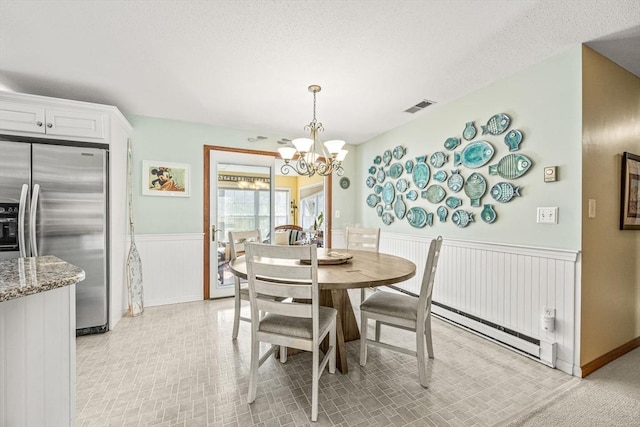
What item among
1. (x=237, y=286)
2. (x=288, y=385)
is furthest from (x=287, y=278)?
(x=237, y=286)

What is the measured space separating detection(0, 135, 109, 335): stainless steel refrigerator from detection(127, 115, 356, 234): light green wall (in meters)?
0.75

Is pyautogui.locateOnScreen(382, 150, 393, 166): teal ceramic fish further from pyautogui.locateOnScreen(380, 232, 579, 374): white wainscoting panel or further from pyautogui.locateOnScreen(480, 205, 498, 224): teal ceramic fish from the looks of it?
pyautogui.locateOnScreen(480, 205, 498, 224): teal ceramic fish

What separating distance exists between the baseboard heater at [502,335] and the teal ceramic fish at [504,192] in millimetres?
1154

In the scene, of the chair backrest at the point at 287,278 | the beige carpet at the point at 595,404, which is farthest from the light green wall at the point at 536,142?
the chair backrest at the point at 287,278

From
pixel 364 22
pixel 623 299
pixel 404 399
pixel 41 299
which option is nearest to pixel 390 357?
pixel 404 399

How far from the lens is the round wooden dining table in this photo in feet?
5.47

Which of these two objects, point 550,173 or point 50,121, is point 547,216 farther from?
point 50,121

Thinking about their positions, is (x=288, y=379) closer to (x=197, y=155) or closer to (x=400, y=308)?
(x=400, y=308)

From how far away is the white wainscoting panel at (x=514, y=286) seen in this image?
205cm

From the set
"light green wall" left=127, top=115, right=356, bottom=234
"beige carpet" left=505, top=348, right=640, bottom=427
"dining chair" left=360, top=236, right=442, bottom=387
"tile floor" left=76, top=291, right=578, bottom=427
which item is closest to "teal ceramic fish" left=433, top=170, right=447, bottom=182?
"dining chair" left=360, top=236, right=442, bottom=387

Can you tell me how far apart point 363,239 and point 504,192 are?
144 cm

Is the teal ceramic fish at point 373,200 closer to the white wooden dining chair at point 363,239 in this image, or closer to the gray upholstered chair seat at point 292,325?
the white wooden dining chair at point 363,239

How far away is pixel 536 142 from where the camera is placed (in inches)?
88.6

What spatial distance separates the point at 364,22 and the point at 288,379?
2.45 metres
